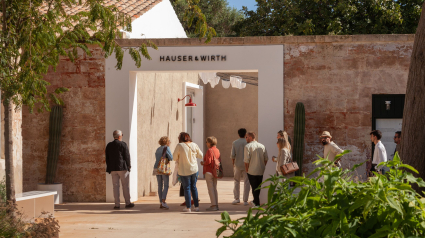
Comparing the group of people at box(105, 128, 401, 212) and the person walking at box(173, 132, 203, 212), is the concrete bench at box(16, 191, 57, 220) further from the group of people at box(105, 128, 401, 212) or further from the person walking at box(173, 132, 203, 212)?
the person walking at box(173, 132, 203, 212)

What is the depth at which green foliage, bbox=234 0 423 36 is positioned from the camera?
2034 cm

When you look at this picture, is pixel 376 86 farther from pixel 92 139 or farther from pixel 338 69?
pixel 92 139

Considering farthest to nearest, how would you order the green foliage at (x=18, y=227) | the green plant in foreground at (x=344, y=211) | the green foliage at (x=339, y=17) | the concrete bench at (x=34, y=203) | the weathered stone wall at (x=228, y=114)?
the green foliage at (x=339, y=17) < the weathered stone wall at (x=228, y=114) < the concrete bench at (x=34, y=203) < the green foliage at (x=18, y=227) < the green plant in foreground at (x=344, y=211)

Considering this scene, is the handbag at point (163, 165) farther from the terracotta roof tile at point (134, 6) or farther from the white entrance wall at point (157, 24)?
the terracotta roof tile at point (134, 6)

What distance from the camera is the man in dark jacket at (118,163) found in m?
10.1

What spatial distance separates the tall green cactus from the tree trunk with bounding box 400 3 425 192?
663 cm

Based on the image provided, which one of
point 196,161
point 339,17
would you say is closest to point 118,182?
point 196,161

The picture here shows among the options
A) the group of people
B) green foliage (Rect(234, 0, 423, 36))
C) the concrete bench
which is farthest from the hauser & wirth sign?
→ green foliage (Rect(234, 0, 423, 36))

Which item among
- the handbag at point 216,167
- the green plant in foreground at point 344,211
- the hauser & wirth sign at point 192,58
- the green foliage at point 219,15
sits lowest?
the handbag at point 216,167

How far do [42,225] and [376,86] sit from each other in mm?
7465

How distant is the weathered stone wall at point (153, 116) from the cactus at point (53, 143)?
1867 millimetres

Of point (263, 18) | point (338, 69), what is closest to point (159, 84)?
point (338, 69)

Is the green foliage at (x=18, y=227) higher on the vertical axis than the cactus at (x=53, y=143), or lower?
lower

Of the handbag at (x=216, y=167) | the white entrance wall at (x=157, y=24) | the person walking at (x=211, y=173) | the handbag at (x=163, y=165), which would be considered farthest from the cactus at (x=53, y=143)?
the handbag at (x=216, y=167)
